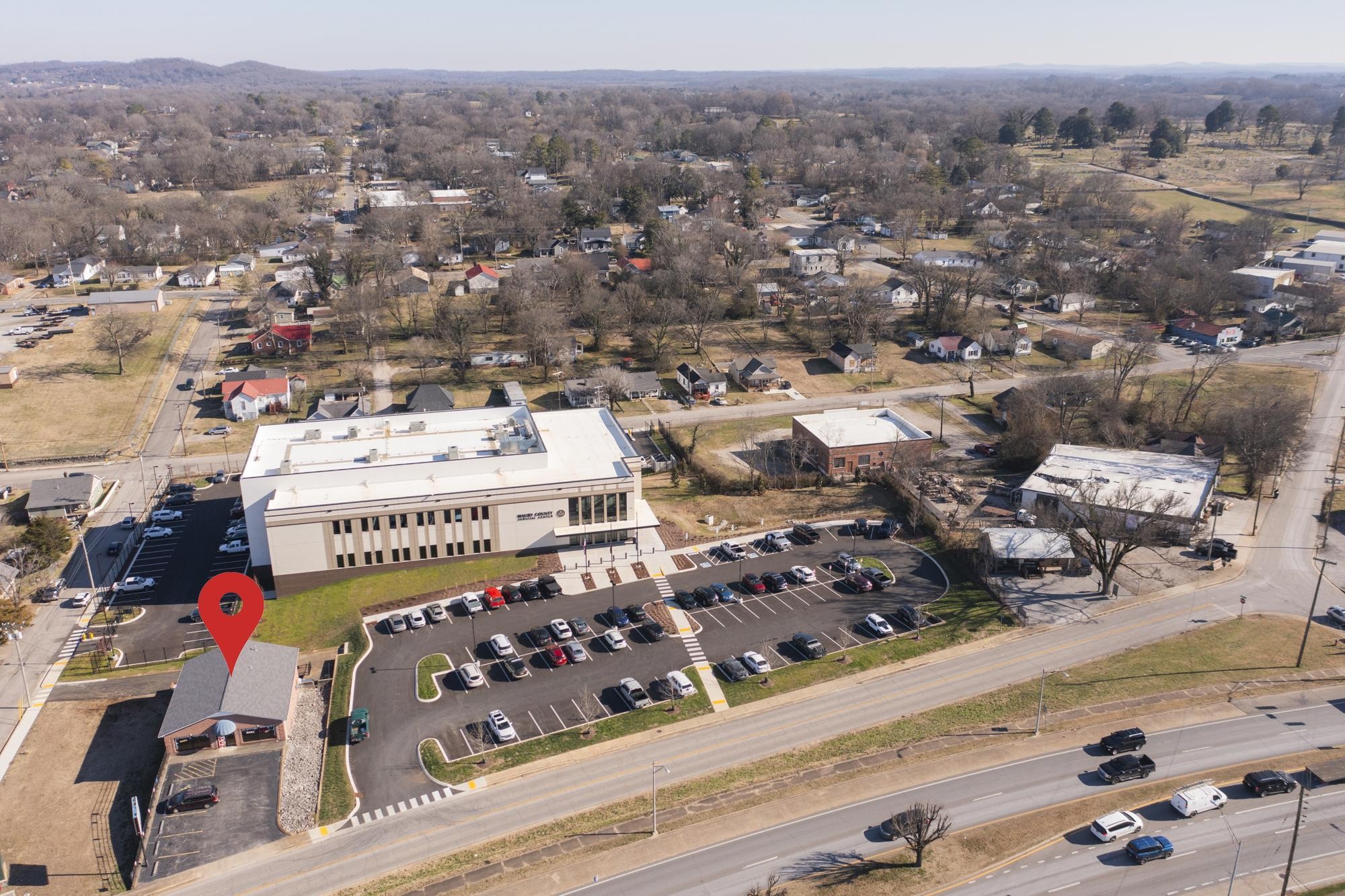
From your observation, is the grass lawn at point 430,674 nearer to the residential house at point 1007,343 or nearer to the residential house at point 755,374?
the residential house at point 755,374

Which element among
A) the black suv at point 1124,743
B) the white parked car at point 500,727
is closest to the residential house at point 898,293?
the black suv at point 1124,743

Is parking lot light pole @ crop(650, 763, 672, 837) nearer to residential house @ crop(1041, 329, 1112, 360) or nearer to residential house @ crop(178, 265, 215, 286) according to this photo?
residential house @ crop(1041, 329, 1112, 360)

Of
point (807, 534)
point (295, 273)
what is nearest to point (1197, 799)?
point (807, 534)

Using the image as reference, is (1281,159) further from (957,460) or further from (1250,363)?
(957,460)

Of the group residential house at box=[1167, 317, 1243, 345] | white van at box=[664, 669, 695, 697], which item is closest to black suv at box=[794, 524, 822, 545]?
white van at box=[664, 669, 695, 697]

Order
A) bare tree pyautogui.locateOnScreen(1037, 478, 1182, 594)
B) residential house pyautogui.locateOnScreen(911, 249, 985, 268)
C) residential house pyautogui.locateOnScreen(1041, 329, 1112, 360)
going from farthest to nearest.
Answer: residential house pyautogui.locateOnScreen(911, 249, 985, 268) < residential house pyautogui.locateOnScreen(1041, 329, 1112, 360) < bare tree pyautogui.locateOnScreen(1037, 478, 1182, 594)

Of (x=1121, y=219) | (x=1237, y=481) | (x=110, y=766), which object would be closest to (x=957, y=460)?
(x=1237, y=481)

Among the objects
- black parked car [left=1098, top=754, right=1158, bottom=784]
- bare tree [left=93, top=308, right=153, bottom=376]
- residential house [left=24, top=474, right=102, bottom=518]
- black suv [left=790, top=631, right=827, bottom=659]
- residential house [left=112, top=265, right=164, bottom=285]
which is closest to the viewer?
black parked car [left=1098, top=754, right=1158, bottom=784]
